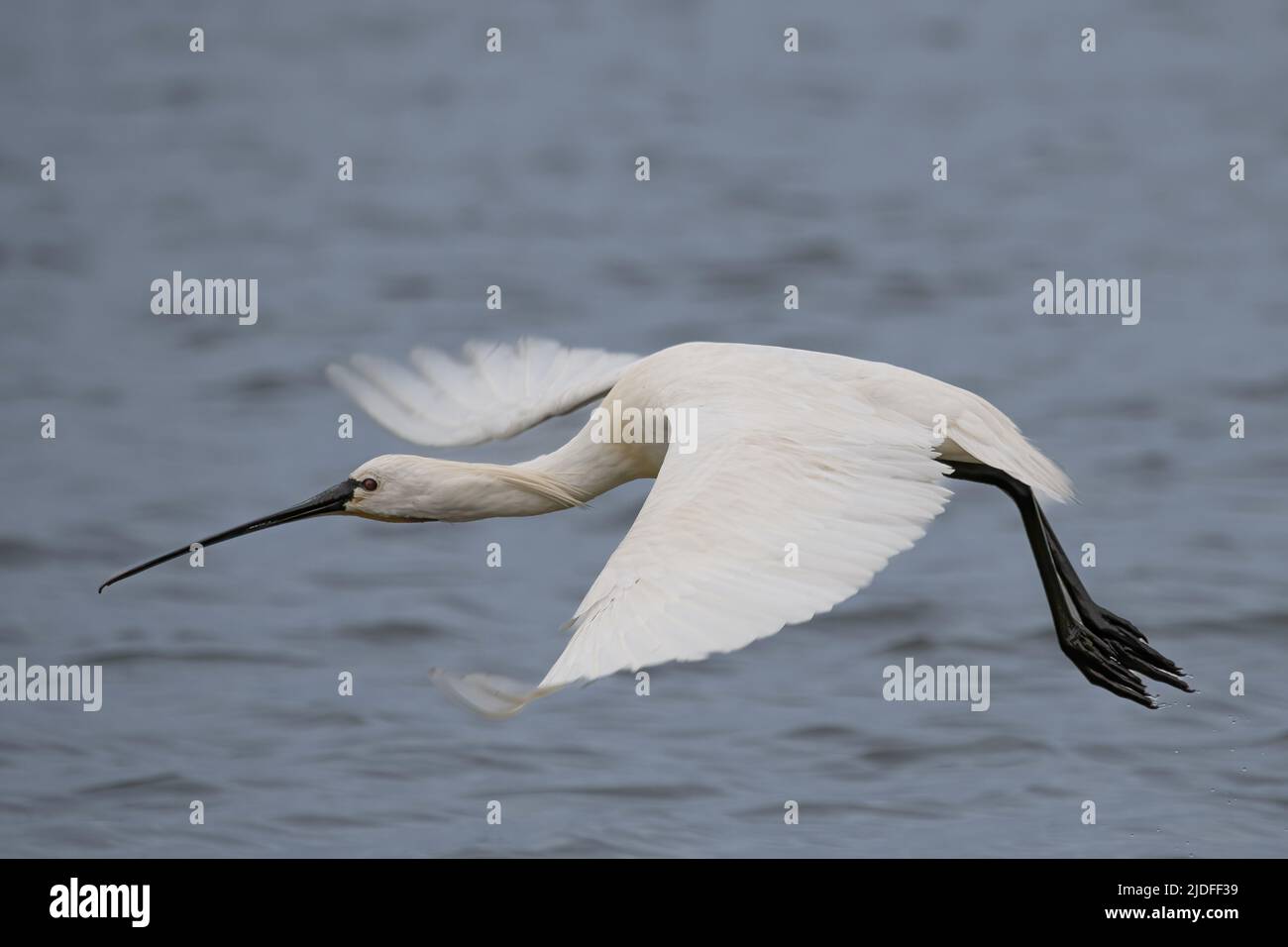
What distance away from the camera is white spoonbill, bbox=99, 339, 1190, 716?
572 cm

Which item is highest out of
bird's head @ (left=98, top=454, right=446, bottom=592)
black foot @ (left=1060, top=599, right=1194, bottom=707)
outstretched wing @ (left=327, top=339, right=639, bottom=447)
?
outstretched wing @ (left=327, top=339, right=639, bottom=447)

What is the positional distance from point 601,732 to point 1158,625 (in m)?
3.11

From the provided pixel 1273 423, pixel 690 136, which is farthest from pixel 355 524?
pixel 690 136

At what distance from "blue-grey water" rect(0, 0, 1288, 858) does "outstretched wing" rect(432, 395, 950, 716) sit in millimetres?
2610

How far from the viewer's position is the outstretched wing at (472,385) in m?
8.86

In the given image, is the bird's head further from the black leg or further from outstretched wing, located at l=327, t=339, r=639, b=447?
the black leg

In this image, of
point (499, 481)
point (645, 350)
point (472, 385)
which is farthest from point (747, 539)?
point (645, 350)

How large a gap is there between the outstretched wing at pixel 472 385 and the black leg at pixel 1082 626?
5.41 feet

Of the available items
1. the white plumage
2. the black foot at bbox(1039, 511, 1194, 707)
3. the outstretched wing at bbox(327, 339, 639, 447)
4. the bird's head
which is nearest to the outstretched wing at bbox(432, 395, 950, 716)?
the white plumage

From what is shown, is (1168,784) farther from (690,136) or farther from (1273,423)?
(690,136)

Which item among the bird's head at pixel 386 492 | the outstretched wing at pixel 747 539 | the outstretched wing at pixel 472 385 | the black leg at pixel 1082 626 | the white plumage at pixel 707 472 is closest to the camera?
the outstretched wing at pixel 747 539

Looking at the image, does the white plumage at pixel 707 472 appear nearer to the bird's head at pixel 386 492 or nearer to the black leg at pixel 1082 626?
the bird's head at pixel 386 492

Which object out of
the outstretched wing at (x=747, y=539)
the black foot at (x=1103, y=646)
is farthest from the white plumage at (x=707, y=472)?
the black foot at (x=1103, y=646)

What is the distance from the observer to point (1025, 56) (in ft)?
71.2
